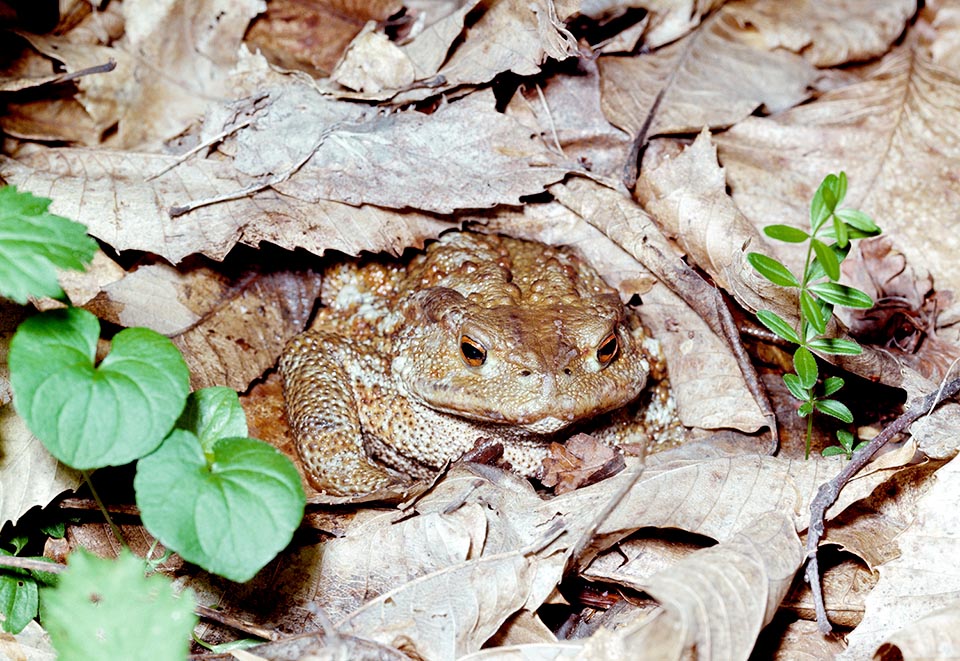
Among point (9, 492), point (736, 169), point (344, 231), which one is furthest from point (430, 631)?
point (736, 169)

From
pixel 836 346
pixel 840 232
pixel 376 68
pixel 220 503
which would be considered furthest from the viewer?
pixel 376 68

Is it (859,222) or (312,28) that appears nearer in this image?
(859,222)

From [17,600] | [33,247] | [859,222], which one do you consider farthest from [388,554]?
[859,222]

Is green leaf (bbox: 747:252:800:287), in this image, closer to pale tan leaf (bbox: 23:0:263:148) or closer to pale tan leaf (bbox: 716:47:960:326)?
pale tan leaf (bbox: 716:47:960:326)

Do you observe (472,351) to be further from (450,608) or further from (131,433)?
(131,433)

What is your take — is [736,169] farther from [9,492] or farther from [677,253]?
[9,492]

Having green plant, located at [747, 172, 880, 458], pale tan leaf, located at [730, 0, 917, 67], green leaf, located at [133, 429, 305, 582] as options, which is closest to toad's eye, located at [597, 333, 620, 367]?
green plant, located at [747, 172, 880, 458]
